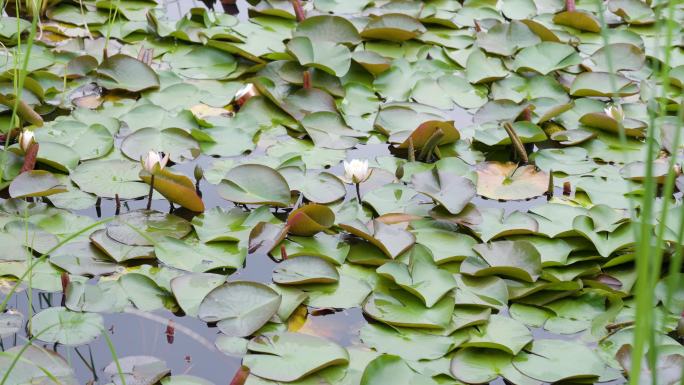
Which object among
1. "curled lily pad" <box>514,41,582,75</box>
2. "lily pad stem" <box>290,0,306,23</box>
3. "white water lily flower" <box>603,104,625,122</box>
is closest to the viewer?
"white water lily flower" <box>603,104,625,122</box>

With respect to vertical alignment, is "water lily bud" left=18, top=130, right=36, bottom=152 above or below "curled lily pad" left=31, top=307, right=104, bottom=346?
above

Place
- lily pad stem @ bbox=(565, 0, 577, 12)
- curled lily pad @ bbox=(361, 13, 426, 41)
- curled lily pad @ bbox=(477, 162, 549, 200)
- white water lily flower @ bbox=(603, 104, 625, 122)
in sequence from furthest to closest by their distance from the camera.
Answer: lily pad stem @ bbox=(565, 0, 577, 12), curled lily pad @ bbox=(361, 13, 426, 41), white water lily flower @ bbox=(603, 104, 625, 122), curled lily pad @ bbox=(477, 162, 549, 200)

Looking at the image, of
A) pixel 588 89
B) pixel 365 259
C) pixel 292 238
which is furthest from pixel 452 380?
pixel 588 89

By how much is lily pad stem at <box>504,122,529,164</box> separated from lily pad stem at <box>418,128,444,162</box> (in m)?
0.21

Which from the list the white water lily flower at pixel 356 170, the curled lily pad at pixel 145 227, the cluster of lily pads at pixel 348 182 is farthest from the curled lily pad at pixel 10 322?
the white water lily flower at pixel 356 170

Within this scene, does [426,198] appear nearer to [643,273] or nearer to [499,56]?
[499,56]

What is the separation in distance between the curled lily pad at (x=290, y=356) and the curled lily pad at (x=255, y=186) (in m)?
0.57

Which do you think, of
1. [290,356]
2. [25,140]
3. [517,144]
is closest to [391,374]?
[290,356]

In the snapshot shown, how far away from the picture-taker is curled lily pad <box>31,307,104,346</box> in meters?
2.02

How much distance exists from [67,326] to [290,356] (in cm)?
52

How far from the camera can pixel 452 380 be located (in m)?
1.99

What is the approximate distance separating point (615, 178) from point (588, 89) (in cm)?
50

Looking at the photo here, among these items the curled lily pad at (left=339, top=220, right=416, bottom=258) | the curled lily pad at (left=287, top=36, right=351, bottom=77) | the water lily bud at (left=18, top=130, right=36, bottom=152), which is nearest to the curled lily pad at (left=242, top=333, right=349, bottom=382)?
the curled lily pad at (left=339, top=220, right=416, bottom=258)

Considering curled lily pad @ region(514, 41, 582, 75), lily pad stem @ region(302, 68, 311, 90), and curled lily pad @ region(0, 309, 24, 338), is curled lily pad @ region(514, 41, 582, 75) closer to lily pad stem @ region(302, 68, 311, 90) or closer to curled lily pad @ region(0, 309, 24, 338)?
lily pad stem @ region(302, 68, 311, 90)
